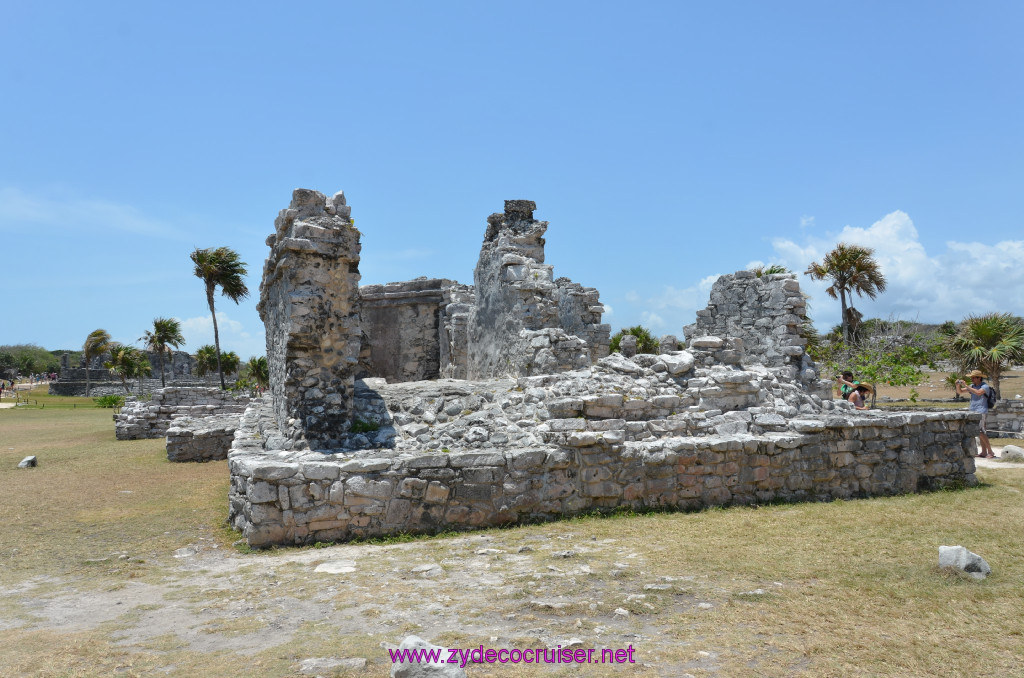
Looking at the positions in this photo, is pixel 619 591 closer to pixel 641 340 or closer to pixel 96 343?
pixel 641 340

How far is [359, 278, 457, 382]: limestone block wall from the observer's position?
16781 millimetres

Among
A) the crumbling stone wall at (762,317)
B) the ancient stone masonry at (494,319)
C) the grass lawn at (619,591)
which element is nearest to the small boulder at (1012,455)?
the grass lawn at (619,591)

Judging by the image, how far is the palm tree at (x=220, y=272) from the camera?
25312mm

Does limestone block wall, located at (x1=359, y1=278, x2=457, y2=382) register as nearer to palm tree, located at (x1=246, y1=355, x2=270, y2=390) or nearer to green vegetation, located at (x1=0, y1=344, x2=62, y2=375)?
palm tree, located at (x1=246, y1=355, x2=270, y2=390)

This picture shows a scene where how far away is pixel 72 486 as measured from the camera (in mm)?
9352

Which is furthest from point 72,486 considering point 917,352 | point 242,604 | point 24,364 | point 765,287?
point 24,364

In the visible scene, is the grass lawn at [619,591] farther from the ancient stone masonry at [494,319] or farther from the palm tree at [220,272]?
the palm tree at [220,272]

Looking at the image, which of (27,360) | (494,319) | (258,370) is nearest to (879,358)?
(494,319)

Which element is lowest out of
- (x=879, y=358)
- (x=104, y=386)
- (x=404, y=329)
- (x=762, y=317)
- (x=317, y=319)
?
(x=104, y=386)

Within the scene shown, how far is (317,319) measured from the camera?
7.24m

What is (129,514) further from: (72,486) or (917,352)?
(917,352)

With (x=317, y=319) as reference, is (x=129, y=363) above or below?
above

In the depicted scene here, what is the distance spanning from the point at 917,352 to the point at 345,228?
1766cm

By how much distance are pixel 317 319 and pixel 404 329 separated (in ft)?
32.2
